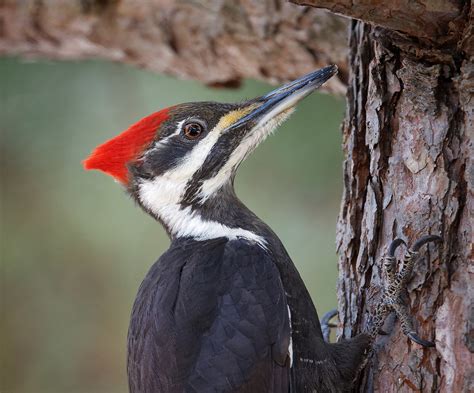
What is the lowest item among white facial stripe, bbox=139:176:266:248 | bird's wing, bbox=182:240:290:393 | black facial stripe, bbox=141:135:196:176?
bird's wing, bbox=182:240:290:393

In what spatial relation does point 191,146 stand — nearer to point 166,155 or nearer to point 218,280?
point 166,155

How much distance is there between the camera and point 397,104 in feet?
9.37

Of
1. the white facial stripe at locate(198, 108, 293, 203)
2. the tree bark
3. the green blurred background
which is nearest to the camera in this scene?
the tree bark

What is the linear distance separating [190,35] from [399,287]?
2.08 metres

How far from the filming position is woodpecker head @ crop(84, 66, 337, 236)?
132 inches

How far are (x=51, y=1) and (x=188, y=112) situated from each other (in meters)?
1.61

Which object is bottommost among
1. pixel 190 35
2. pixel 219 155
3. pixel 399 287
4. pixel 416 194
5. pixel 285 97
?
pixel 399 287

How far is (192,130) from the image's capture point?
342 centimetres

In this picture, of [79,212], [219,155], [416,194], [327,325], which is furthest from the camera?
[79,212]

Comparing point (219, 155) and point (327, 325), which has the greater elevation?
point (219, 155)

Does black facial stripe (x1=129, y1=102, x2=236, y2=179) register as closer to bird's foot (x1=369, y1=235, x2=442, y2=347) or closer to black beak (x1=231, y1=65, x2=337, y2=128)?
black beak (x1=231, y1=65, x2=337, y2=128)

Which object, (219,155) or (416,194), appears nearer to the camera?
(416,194)

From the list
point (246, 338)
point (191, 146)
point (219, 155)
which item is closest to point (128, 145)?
point (191, 146)

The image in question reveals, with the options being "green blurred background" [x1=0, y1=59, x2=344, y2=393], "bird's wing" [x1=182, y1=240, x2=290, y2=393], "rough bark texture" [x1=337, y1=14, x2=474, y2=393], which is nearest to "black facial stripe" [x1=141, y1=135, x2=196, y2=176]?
"bird's wing" [x1=182, y1=240, x2=290, y2=393]
